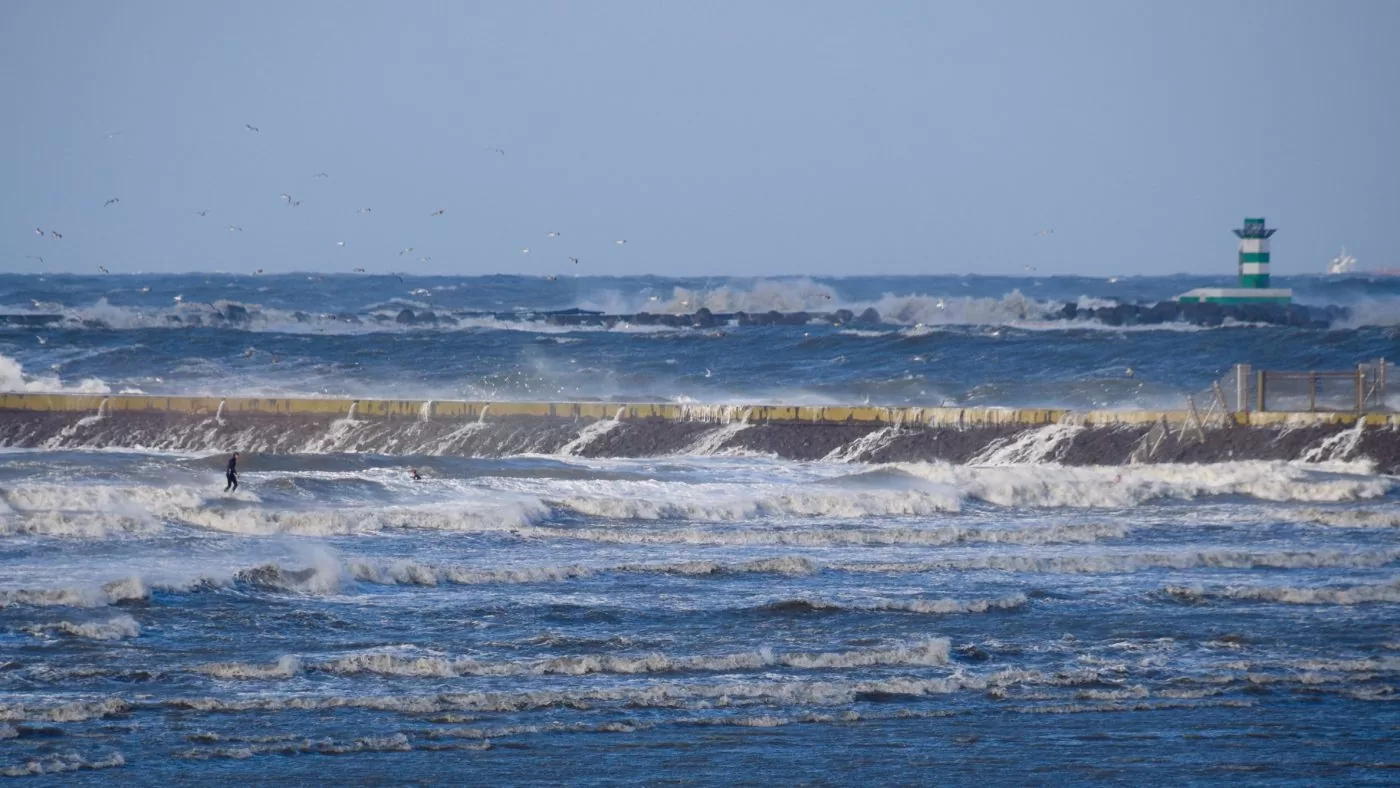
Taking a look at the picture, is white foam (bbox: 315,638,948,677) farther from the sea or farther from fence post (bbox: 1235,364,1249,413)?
fence post (bbox: 1235,364,1249,413)

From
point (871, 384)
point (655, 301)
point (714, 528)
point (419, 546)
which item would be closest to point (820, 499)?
point (714, 528)

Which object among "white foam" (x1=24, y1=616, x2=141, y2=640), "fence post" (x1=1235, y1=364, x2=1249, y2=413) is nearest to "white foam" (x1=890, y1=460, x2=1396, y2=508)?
"fence post" (x1=1235, y1=364, x2=1249, y2=413)

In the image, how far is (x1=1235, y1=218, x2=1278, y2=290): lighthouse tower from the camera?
46.8m

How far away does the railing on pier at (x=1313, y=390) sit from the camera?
23.4m

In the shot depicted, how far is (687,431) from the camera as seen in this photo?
25000mm

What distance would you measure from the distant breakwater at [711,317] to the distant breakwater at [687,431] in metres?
23.7

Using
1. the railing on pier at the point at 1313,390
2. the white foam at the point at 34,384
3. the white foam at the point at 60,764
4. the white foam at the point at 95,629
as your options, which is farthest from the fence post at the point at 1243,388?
the white foam at the point at 34,384

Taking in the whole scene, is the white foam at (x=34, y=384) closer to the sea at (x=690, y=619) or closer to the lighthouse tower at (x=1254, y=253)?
the sea at (x=690, y=619)

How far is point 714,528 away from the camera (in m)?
17.1

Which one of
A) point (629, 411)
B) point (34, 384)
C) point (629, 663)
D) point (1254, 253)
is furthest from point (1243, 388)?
point (1254, 253)

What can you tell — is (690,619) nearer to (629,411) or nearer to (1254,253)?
(629,411)

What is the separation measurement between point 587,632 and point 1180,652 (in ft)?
13.1

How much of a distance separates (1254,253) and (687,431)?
28.7 m

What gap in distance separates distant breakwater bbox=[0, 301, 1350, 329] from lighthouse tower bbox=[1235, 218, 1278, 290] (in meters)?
0.95
